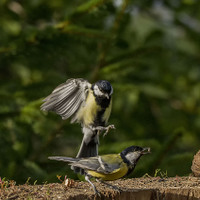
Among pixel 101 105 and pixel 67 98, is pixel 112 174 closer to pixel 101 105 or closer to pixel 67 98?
pixel 101 105

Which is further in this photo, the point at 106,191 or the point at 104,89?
the point at 104,89

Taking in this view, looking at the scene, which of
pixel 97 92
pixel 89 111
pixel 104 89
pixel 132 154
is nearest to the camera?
pixel 132 154

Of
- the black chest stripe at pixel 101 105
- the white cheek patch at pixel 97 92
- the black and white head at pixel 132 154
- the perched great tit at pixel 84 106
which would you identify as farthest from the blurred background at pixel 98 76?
the white cheek patch at pixel 97 92

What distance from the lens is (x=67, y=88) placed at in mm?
4543

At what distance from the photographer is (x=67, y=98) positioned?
14.9 feet

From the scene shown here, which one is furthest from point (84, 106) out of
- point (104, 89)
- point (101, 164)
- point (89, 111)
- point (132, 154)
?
point (101, 164)

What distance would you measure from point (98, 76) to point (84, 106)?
1.58 meters

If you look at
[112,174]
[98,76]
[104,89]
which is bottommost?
[112,174]

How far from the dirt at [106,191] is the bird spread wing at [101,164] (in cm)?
15

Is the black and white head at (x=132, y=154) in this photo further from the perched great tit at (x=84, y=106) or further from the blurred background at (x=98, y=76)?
the blurred background at (x=98, y=76)

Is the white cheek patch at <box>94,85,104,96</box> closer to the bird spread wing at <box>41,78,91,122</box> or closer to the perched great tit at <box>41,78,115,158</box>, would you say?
the perched great tit at <box>41,78,115,158</box>

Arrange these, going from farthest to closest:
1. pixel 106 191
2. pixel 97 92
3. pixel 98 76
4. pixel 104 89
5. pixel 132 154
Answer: pixel 98 76
pixel 97 92
pixel 104 89
pixel 132 154
pixel 106 191

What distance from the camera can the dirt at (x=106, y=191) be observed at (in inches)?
137

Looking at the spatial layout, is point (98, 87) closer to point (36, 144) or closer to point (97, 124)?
point (97, 124)
